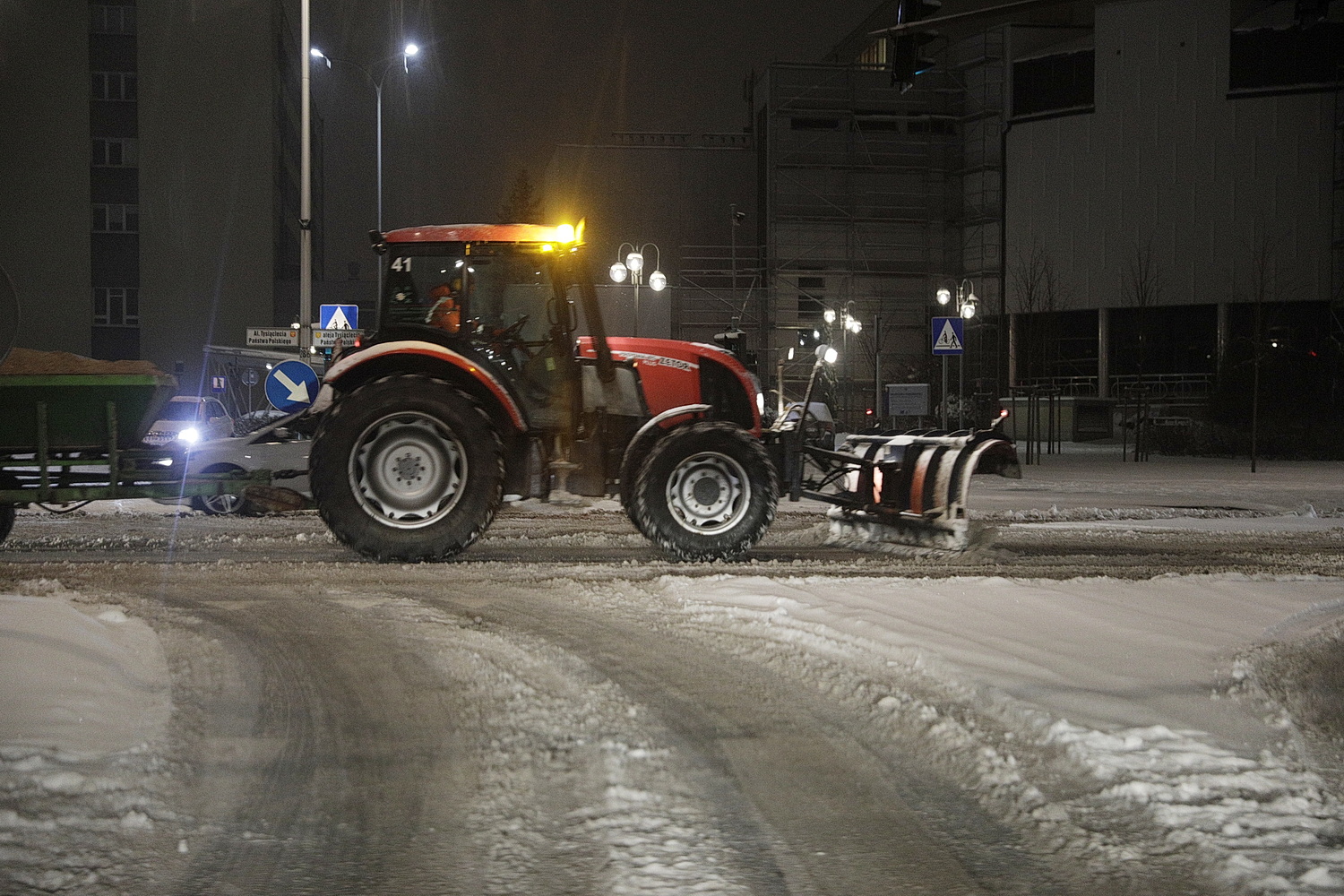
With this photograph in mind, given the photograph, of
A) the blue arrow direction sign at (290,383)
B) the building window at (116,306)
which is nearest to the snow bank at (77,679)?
the blue arrow direction sign at (290,383)

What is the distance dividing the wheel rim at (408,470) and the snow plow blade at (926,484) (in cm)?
368

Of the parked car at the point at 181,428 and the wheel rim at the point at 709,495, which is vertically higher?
the parked car at the point at 181,428

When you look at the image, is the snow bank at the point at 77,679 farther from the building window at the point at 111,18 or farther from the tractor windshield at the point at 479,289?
the building window at the point at 111,18

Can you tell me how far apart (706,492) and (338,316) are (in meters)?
13.0

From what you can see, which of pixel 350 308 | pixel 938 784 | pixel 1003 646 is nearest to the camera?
pixel 938 784

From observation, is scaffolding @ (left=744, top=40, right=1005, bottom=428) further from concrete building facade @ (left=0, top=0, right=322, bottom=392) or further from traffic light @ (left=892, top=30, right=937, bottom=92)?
traffic light @ (left=892, top=30, right=937, bottom=92)

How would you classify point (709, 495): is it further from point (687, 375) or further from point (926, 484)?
point (926, 484)

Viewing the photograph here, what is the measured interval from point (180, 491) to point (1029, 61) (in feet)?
161

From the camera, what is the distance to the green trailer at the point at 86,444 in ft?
28.5

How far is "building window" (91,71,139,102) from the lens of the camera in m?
50.0

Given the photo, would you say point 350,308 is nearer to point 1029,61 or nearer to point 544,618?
point 544,618

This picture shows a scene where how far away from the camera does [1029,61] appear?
5078cm

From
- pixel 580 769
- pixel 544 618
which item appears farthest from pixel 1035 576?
pixel 580 769

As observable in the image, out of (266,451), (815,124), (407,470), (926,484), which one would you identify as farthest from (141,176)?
(926,484)
